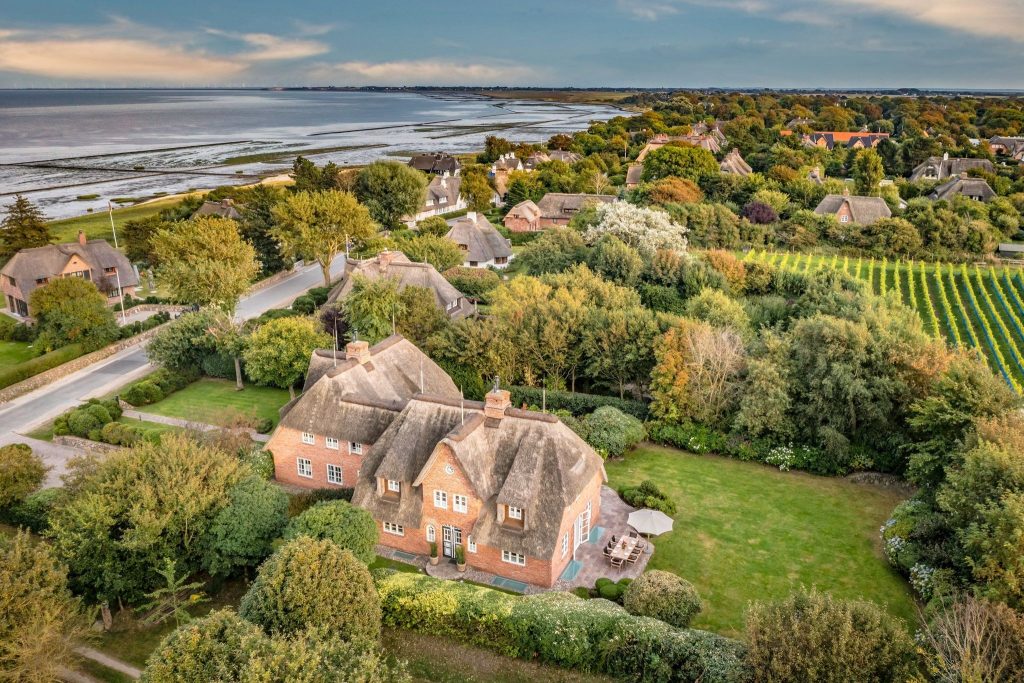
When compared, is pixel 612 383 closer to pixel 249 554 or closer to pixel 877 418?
pixel 877 418

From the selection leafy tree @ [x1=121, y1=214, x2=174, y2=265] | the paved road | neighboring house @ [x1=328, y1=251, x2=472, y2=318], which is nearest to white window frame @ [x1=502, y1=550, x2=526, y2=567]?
the paved road

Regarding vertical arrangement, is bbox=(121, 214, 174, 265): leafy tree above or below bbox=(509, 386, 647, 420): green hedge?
above

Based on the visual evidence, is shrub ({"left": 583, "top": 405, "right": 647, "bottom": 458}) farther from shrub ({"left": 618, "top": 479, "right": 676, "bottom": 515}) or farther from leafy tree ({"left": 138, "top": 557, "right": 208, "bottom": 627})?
leafy tree ({"left": 138, "top": 557, "right": 208, "bottom": 627})

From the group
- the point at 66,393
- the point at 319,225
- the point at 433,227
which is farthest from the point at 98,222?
the point at 66,393

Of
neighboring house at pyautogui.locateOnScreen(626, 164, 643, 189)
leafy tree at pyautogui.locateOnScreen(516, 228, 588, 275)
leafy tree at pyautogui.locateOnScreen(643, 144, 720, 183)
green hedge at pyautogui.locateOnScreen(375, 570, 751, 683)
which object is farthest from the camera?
neighboring house at pyautogui.locateOnScreen(626, 164, 643, 189)

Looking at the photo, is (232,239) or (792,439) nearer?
(792,439)

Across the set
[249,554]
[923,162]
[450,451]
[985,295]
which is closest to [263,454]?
[249,554]
